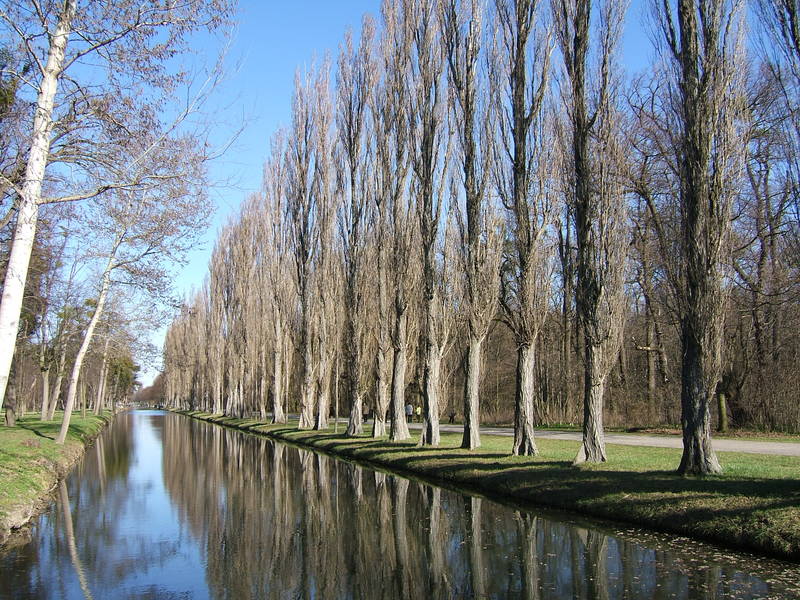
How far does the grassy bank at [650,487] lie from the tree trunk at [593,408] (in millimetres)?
460

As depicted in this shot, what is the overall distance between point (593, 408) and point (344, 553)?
7269mm

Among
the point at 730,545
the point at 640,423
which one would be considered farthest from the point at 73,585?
the point at 640,423

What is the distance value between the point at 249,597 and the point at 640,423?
2371 centimetres

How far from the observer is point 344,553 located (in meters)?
8.03

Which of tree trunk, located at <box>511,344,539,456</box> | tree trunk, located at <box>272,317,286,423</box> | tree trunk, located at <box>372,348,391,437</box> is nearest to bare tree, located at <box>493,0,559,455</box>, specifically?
tree trunk, located at <box>511,344,539,456</box>

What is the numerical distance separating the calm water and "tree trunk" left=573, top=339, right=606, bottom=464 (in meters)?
2.85

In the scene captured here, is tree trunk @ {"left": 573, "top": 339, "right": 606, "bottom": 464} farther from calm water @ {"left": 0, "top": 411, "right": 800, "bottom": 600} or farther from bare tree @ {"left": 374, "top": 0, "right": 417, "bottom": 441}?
bare tree @ {"left": 374, "top": 0, "right": 417, "bottom": 441}

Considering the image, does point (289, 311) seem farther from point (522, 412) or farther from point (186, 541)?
point (186, 541)

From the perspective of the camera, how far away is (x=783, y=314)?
2430 centimetres

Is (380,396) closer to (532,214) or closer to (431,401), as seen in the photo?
(431,401)

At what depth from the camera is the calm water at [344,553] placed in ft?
21.3

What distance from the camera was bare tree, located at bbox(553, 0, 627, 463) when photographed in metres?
13.6

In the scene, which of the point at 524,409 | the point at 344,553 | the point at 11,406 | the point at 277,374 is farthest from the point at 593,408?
the point at 277,374

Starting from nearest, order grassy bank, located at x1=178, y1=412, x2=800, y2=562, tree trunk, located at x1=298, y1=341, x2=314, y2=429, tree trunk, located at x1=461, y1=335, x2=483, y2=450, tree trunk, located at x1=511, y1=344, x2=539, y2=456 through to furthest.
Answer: grassy bank, located at x1=178, y1=412, x2=800, y2=562 → tree trunk, located at x1=511, y1=344, x2=539, y2=456 → tree trunk, located at x1=461, y1=335, x2=483, y2=450 → tree trunk, located at x1=298, y1=341, x2=314, y2=429
